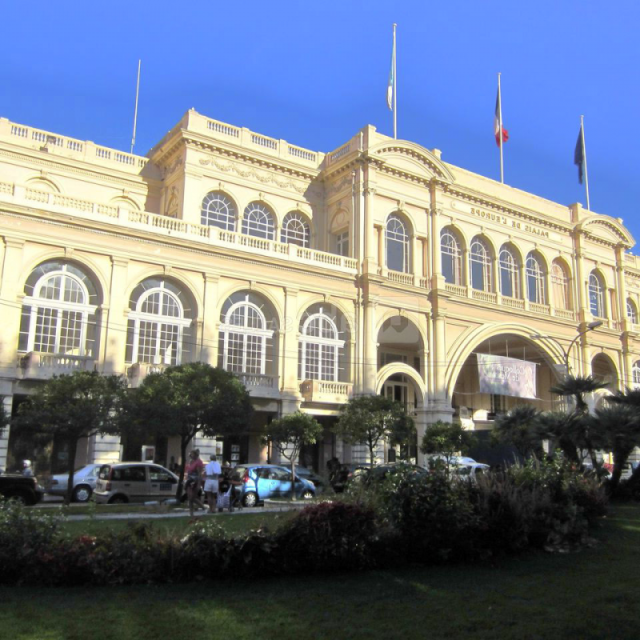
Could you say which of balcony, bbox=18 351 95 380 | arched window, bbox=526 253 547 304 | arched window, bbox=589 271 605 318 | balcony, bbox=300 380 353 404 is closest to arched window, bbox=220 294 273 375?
balcony, bbox=300 380 353 404

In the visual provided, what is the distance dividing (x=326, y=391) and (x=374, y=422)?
558 centimetres

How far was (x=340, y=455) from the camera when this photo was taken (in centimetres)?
3647

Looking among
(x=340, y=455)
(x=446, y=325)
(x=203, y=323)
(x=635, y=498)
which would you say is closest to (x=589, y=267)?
(x=446, y=325)

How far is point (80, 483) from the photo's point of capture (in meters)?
25.2

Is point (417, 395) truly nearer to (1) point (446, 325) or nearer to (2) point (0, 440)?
(1) point (446, 325)

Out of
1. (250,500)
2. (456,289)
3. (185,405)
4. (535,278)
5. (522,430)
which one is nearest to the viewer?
(522,430)

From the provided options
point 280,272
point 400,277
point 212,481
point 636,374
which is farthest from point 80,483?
point 636,374

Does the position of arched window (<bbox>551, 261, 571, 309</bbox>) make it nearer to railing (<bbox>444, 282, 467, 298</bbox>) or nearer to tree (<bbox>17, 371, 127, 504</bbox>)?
railing (<bbox>444, 282, 467, 298</bbox>)

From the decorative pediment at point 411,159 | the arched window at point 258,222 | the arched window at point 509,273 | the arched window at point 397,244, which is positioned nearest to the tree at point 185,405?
the arched window at point 258,222

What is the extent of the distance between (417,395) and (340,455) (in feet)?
18.7

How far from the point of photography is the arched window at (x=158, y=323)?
31234 millimetres

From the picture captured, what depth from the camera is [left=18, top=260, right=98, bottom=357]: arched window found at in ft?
94.8

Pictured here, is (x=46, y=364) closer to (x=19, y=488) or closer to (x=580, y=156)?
(x=19, y=488)

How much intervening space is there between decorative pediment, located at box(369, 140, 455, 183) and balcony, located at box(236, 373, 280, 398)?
1407 centimetres
